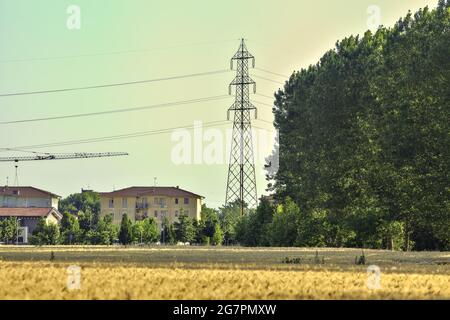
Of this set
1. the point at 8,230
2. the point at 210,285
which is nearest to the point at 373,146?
the point at 210,285

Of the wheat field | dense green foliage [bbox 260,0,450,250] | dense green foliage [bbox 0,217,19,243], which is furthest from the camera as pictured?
dense green foliage [bbox 0,217,19,243]

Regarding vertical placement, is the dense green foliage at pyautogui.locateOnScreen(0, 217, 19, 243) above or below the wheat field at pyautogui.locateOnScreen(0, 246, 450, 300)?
above

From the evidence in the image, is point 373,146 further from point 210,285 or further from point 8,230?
point 8,230

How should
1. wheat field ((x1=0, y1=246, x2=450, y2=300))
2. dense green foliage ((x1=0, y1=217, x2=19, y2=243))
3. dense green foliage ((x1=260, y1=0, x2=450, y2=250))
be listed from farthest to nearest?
1. dense green foliage ((x1=0, y1=217, x2=19, y2=243))
2. dense green foliage ((x1=260, y1=0, x2=450, y2=250))
3. wheat field ((x1=0, y1=246, x2=450, y2=300))

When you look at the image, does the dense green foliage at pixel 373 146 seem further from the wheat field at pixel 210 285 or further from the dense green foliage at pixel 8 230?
the dense green foliage at pixel 8 230

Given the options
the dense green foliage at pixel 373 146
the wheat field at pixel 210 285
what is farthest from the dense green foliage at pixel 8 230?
the wheat field at pixel 210 285

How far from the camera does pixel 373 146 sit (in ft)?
256

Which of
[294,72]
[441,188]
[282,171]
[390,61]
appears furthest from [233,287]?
[294,72]

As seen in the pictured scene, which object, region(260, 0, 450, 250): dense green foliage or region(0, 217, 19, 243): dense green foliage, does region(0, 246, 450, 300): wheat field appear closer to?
region(260, 0, 450, 250): dense green foliage

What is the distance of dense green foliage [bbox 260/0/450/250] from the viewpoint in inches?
2451

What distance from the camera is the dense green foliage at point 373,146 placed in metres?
62.2

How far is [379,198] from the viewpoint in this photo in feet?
250

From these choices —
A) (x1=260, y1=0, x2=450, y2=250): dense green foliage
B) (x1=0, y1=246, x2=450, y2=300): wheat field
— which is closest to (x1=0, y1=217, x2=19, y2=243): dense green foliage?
(x1=260, y1=0, x2=450, y2=250): dense green foliage
